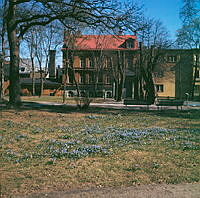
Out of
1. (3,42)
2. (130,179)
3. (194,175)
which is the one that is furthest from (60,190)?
(3,42)

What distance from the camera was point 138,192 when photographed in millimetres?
4906

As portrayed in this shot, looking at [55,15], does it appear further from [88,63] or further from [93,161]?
[88,63]

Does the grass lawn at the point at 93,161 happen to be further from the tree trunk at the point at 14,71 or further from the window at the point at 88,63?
the window at the point at 88,63

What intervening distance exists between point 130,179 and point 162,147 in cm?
329

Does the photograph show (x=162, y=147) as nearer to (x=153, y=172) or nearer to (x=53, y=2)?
(x=153, y=172)

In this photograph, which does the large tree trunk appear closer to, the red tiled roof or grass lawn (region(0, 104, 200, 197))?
the red tiled roof

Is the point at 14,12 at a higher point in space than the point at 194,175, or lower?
higher

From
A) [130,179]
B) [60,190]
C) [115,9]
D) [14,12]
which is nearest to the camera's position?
[60,190]

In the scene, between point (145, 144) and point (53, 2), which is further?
point (53, 2)

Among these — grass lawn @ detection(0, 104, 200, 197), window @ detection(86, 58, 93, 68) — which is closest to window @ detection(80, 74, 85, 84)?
window @ detection(86, 58, 93, 68)

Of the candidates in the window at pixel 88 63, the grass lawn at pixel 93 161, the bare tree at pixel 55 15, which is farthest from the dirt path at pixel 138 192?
the window at pixel 88 63

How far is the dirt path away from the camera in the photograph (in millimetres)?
4707

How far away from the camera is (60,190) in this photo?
16.1ft

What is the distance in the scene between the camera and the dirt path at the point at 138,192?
4707 mm
